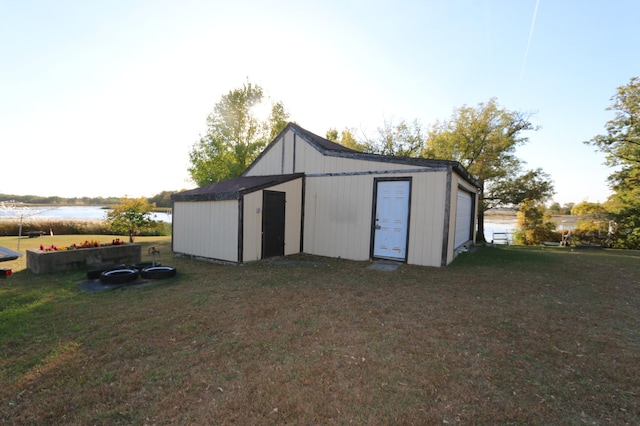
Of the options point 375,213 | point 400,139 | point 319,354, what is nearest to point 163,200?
point 400,139

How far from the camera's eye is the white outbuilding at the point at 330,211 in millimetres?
8008

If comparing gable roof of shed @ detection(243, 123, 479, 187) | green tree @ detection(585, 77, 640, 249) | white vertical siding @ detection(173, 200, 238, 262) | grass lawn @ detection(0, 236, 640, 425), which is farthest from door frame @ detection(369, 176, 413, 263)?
green tree @ detection(585, 77, 640, 249)

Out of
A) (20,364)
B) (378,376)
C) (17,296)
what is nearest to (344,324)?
(378,376)

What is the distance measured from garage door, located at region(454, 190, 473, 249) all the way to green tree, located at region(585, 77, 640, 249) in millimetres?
12683

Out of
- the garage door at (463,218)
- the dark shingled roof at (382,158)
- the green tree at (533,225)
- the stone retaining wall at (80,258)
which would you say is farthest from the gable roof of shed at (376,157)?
the green tree at (533,225)

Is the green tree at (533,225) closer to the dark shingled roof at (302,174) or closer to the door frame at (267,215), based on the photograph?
the dark shingled roof at (302,174)

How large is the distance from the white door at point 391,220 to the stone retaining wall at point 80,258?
7.32 metres

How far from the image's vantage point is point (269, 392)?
101 inches

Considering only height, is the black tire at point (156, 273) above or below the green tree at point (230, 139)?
below

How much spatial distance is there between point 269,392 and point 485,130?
73.3 ft

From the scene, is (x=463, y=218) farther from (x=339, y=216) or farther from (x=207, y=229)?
(x=207, y=229)

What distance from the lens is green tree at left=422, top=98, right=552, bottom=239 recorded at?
19547 mm

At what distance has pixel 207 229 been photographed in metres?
8.97

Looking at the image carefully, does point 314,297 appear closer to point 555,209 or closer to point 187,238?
point 187,238
